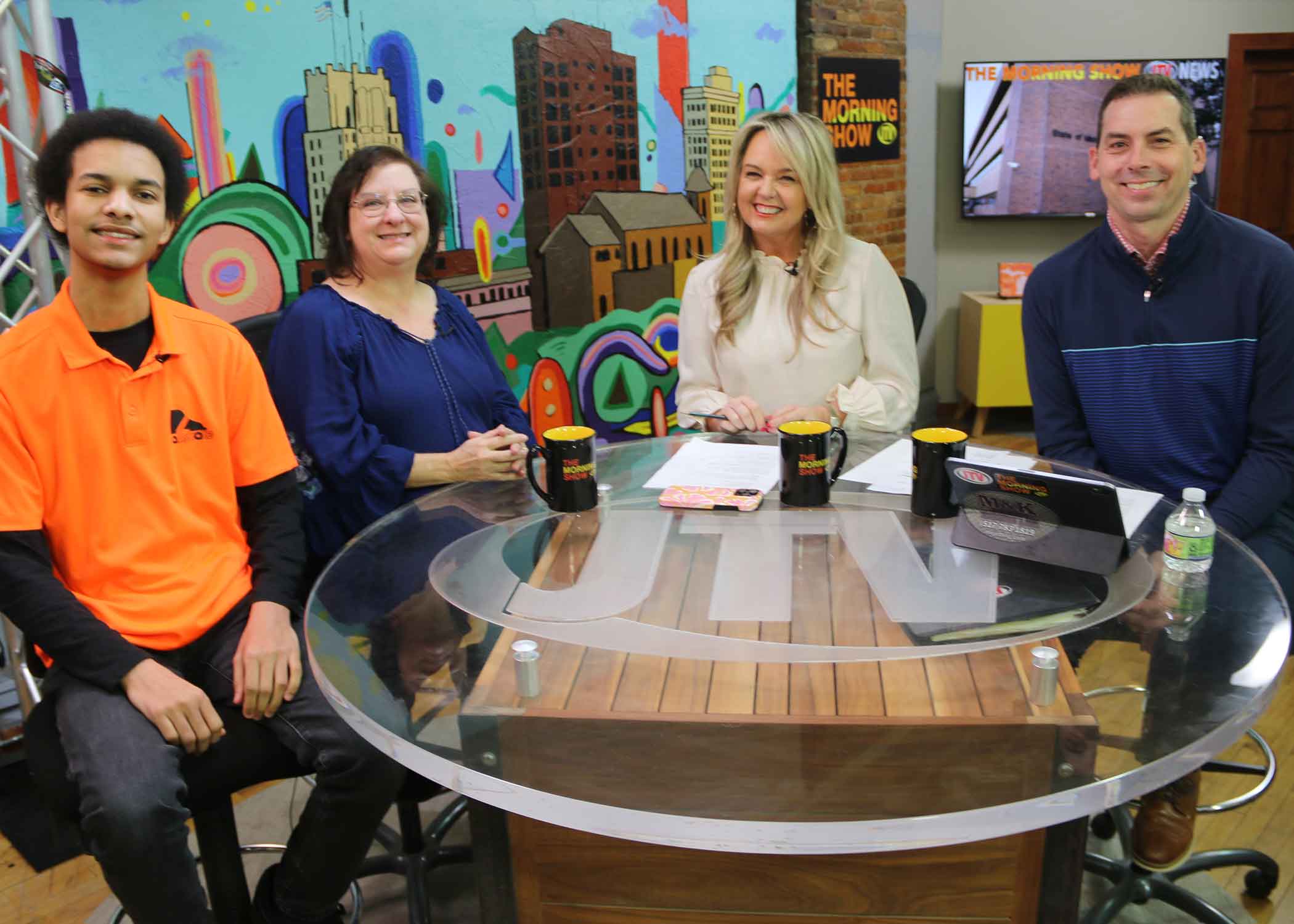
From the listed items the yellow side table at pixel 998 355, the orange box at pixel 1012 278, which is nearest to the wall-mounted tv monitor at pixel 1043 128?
the orange box at pixel 1012 278

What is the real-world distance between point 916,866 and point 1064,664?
14.5 inches

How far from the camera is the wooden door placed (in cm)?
584

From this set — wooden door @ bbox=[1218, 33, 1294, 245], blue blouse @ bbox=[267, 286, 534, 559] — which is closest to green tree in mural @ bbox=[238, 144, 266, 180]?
blue blouse @ bbox=[267, 286, 534, 559]

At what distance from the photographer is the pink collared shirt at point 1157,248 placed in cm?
213

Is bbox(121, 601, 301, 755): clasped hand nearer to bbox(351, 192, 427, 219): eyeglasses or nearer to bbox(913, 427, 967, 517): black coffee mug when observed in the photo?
bbox(351, 192, 427, 219): eyeglasses

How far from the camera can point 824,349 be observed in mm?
2459

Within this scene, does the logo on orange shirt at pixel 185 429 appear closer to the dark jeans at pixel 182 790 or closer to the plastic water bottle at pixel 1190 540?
the dark jeans at pixel 182 790

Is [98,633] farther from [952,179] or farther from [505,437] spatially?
[952,179]

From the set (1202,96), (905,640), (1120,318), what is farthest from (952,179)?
(905,640)

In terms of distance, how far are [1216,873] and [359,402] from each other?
2.04 m

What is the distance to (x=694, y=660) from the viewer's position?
4.35ft

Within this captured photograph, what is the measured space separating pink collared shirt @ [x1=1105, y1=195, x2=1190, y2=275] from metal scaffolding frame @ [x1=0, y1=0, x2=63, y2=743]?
7.10 ft

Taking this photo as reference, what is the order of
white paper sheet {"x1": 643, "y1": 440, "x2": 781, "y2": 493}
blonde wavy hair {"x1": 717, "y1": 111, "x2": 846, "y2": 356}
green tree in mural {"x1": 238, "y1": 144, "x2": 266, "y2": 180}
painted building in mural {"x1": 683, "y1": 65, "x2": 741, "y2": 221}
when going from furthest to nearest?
painted building in mural {"x1": 683, "y1": 65, "x2": 741, "y2": 221} < green tree in mural {"x1": 238, "y1": 144, "x2": 266, "y2": 180} < blonde wavy hair {"x1": 717, "y1": 111, "x2": 846, "y2": 356} < white paper sheet {"x1": 643, "y1": 440, "x2": 781, "y2": 493}

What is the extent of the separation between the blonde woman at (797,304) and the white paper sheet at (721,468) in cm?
17
